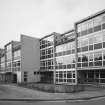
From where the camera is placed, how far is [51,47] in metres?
32.7

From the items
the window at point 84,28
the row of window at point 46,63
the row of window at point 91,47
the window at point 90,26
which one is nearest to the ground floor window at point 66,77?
the row of window at point 46,63

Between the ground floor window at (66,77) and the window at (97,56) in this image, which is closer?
the window at (97,56)

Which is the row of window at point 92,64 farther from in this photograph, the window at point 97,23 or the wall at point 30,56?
the wall at point 30,56

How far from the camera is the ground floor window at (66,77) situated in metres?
25.6

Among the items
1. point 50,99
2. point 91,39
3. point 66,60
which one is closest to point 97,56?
point 91,39

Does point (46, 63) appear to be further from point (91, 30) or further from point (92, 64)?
point (91, 30)

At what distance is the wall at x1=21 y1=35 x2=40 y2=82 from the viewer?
33250 mm

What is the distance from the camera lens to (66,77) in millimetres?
→ 27094

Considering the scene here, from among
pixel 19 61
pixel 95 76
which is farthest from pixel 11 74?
pixel 95 76

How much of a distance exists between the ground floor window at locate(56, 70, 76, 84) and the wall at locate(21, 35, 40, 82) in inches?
297

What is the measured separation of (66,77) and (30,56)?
11528 millimetres

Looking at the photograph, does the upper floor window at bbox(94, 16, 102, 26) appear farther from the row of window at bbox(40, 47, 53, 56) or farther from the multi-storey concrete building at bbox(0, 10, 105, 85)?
the row of window at bbox(40, 47, 53, 56)

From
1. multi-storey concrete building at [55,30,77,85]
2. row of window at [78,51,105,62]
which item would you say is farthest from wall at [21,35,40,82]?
row of window at [78,51,105,62]

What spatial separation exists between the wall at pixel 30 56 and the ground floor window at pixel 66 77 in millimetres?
7554
